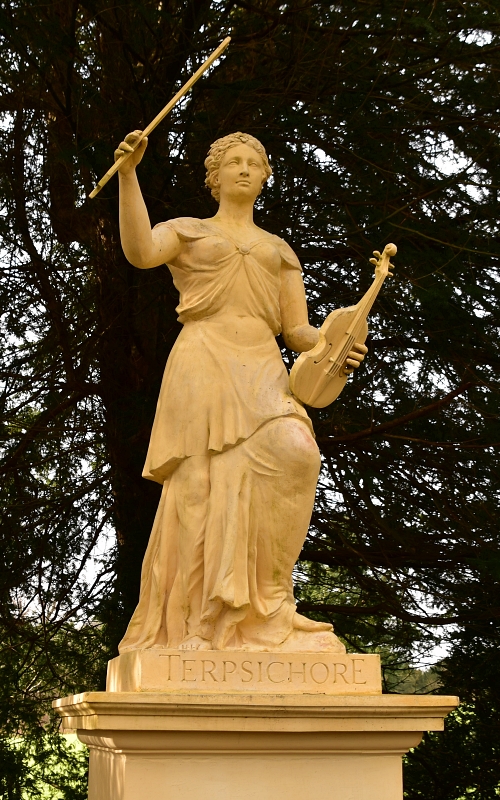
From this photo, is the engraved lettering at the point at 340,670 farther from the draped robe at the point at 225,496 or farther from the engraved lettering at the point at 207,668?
the engraved lettering at the point at 207,668

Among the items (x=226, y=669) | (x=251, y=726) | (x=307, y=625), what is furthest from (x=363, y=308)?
(x=251, y=726)

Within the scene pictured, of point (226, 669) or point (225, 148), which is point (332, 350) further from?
point (226, 669)

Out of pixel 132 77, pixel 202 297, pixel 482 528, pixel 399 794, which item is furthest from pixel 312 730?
pixel 132 77

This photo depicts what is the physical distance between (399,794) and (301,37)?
5433 millimetres

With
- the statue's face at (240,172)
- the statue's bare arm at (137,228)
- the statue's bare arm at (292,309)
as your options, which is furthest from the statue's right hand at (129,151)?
the statue's bare arm at (292,309)

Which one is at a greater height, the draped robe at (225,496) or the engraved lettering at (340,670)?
the draped robe at (225,496)

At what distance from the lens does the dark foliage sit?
9.13 m

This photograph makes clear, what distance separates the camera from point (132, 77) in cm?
915

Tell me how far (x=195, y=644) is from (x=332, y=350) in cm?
142

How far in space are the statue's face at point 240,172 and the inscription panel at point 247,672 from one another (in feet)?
7.24

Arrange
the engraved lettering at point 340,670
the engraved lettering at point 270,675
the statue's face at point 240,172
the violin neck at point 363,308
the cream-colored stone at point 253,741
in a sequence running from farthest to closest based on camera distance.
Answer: the statue's face at point 240,172 < the violin neck at point 363,308 < the engraved lettering at point 340,670 < the engraved lettering at point 270,675 < the cream-colored stone at point 253,741

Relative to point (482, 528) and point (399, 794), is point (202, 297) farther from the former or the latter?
point (482, 528)

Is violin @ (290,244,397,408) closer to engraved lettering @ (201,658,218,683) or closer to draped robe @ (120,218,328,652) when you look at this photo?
draped robe @ (120,218,328,652)

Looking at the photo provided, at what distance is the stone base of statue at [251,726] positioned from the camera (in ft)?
17.6
